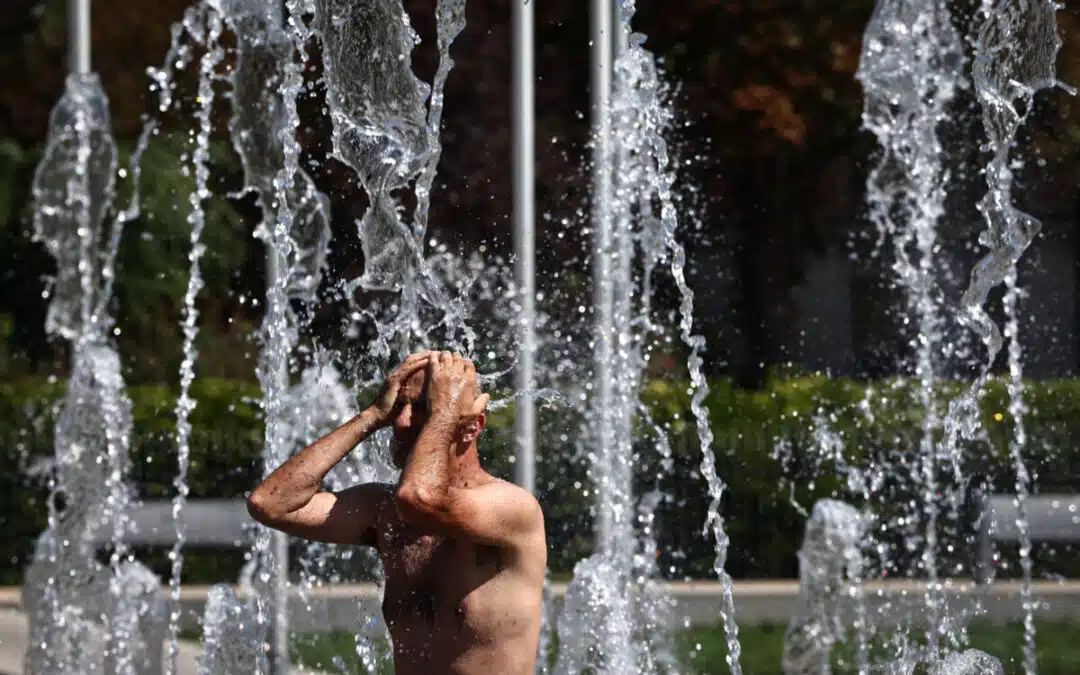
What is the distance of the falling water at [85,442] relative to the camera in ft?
24.3

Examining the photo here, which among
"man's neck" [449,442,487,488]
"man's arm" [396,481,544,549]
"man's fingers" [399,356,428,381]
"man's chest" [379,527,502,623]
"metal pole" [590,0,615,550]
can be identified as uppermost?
"metal pole" [590,0,615,550]

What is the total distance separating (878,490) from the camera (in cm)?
992

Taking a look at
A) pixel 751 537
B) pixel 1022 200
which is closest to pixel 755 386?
pixel 751 537

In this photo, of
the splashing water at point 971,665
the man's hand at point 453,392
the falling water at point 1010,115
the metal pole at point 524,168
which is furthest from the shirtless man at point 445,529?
the falling water at point 1010,115

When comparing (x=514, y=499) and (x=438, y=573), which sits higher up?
(x=514, y=499)

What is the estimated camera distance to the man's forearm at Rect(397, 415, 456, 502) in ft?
10.5

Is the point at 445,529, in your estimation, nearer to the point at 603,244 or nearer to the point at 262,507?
the point at 262,507

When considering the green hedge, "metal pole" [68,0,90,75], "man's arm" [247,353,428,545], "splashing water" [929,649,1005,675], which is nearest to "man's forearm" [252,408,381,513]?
"man's arm" [247,353,428,545]

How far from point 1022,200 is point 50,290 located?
242 inches

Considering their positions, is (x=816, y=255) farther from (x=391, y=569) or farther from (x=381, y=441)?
(x=391, y=569)

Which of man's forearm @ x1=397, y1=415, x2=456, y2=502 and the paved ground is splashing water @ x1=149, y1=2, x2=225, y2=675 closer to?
the paved ground

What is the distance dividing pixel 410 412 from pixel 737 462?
6990 millimetres

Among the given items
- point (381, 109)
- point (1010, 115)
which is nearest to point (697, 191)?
point (1010, 115)

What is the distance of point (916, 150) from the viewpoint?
11375mm
